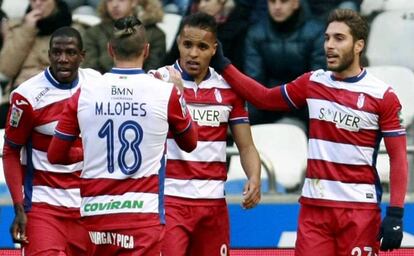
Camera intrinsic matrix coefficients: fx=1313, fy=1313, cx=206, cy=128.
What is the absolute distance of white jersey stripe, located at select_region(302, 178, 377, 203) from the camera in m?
7.28

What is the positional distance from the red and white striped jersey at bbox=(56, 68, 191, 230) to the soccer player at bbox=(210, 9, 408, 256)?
3.60 feet

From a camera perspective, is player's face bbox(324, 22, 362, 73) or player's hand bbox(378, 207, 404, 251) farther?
player's face bbox(324, 22, 362, 73)

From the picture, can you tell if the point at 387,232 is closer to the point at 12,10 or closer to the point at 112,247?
the point at 112,247

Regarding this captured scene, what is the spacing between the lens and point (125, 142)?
20.9 ft

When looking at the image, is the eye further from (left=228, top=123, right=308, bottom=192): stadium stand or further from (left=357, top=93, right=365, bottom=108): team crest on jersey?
(left=228, top=123, right=308, bottom=192): stadium stand

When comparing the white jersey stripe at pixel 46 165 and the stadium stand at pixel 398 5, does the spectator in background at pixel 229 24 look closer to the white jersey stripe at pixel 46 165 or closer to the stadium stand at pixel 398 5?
the stadium stand at pixel 398 5

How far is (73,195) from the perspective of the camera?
24.6ft

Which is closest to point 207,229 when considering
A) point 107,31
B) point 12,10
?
point 107,31

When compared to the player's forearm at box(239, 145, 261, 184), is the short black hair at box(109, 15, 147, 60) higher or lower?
higher

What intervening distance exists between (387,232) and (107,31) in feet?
12.0

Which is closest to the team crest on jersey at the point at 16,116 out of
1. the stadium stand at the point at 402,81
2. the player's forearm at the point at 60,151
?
the player's forearm at the point at 60,151

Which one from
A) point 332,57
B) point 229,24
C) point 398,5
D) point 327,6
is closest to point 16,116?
point 332,57

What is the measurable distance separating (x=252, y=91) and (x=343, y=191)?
831 mm

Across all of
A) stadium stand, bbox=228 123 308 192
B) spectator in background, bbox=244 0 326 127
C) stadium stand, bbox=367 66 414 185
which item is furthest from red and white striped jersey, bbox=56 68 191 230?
stadium stand, bbox=367 66 414 185
